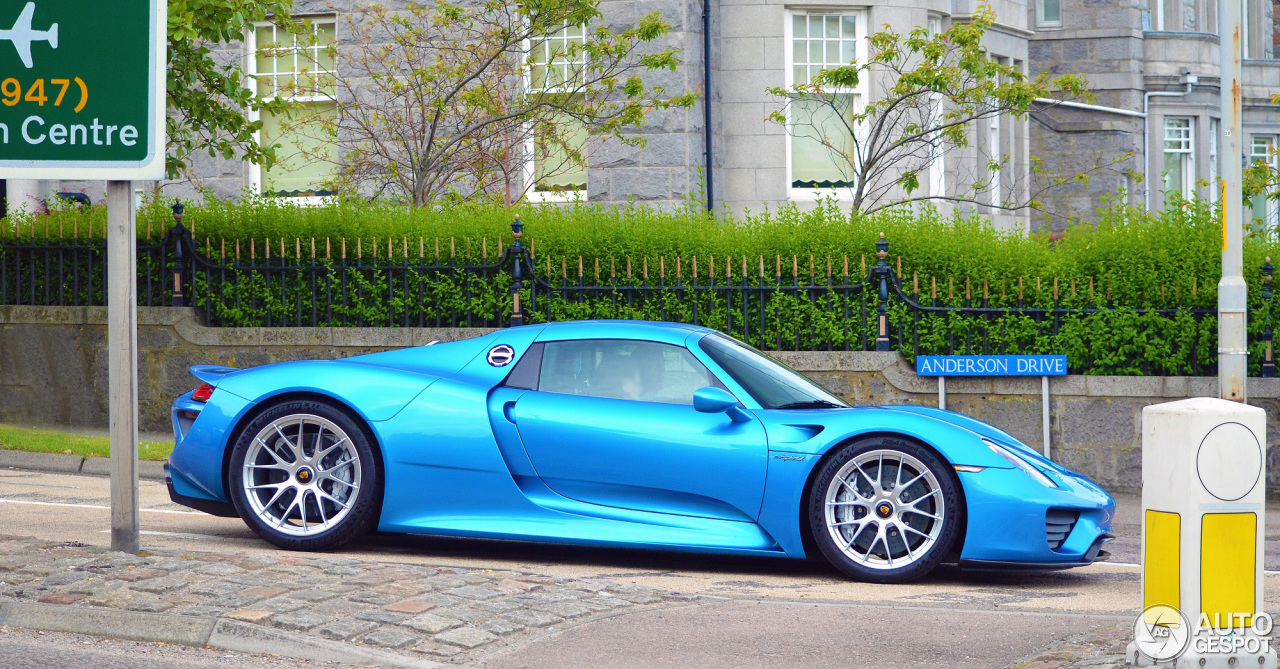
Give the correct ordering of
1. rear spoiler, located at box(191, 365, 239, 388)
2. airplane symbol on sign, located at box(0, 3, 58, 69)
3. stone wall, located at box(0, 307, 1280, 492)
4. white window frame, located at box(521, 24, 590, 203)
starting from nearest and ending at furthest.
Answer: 1. airplane symbol on sign, located at box(0, 3, 58, 69)
2. rear spoiler, located at box(191, 365, 239, 388)
3. stone wall, located at box(0, 307, 1280, 492)
4. white window frame, located at box(521, 24, 590, 203)

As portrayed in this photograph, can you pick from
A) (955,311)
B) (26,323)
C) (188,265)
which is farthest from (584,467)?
(26,323)

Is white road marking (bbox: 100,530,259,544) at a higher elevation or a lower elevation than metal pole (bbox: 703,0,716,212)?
lower

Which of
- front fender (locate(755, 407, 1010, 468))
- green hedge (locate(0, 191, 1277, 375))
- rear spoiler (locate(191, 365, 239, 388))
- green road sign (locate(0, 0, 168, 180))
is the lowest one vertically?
front fender (locate(755, 407, 1010, 468))

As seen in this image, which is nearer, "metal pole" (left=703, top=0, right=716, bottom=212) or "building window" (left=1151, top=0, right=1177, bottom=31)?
"metal pole" (left=703, top=0, right=716, bottom=212)

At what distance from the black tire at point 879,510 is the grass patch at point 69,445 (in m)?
7.01

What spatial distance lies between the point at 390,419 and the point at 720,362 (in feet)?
5.71

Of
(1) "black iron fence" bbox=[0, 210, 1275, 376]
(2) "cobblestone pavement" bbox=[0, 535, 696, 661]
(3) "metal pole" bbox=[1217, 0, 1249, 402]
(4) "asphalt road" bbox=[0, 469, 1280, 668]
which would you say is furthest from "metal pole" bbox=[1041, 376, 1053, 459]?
(2) "cobblestone pavement" bbox=[0, 535, 696, 661]

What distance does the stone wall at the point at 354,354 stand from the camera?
1183cm

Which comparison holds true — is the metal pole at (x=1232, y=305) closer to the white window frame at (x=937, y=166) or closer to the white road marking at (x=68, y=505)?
the white window frame at (x=937, y=166)

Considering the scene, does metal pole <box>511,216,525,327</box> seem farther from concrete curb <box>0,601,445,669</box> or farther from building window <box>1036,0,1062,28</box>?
building window <box>1036,0,1062,28</box>

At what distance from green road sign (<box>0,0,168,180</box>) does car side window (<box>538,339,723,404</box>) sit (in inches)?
89.4

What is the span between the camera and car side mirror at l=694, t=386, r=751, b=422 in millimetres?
7160

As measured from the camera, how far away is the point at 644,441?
7195 mm

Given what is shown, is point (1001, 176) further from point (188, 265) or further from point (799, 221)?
point (188, 265)
